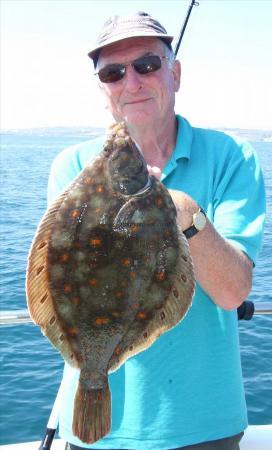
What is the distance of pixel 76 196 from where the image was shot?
2.48 metres

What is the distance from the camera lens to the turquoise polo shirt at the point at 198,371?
304 centimetres

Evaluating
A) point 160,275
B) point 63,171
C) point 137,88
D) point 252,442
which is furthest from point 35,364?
point 160,275

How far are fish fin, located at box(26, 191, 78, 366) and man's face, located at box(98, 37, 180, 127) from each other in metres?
1.00

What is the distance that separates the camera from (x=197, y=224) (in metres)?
2.66

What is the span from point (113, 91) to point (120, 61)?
0.58 ft

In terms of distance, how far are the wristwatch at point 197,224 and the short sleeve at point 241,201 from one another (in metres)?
0.33

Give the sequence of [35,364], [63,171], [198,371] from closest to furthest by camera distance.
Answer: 1. [198,371]
2. [63,171]
3. [35,364]

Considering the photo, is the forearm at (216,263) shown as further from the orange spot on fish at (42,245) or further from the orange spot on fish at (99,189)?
the orange spot on fish at (42,245)

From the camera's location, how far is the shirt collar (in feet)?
10.7

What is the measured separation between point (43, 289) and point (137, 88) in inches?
52.3

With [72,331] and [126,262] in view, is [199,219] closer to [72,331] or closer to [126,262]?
[126,262]

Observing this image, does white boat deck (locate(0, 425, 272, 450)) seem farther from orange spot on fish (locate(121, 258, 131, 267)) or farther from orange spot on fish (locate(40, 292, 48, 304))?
orange spot on fish (locate(121, 258, 131, 267))

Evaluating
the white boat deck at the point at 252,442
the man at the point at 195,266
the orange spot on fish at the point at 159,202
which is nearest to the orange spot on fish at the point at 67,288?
the orange spot on fish at the point at 159,202

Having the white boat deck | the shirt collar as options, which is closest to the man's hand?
the shirt collar
